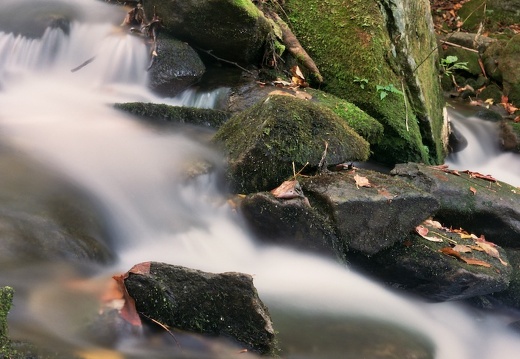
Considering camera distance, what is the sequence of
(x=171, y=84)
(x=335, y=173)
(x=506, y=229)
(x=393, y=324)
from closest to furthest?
(x=393, y=324) → (x=335, y=173) → (x=506, y=229) → (x=171, y=84)

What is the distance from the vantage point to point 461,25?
47.1ft

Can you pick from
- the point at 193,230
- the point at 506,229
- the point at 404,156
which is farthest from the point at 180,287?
the point at 404,156

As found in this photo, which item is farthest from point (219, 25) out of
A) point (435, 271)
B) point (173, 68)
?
point (435, 271)

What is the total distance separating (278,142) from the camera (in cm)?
390

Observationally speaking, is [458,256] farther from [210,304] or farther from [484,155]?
[484,155]

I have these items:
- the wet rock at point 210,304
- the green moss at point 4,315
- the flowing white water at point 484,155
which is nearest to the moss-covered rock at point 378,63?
the flowing white water at point 484,155

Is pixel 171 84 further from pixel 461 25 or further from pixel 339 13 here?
pixel 461 25

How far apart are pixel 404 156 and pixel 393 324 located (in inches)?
114

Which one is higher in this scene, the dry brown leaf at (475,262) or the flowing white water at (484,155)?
the dry brown leaf at (475,262)

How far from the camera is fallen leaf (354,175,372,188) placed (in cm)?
395

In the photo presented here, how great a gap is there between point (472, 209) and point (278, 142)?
2192 mm

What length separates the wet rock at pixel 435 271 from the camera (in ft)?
12.8

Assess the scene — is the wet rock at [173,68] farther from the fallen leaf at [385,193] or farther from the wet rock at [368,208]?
the fallen leaf at [385,193]

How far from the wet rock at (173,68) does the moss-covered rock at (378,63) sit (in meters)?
1.58
